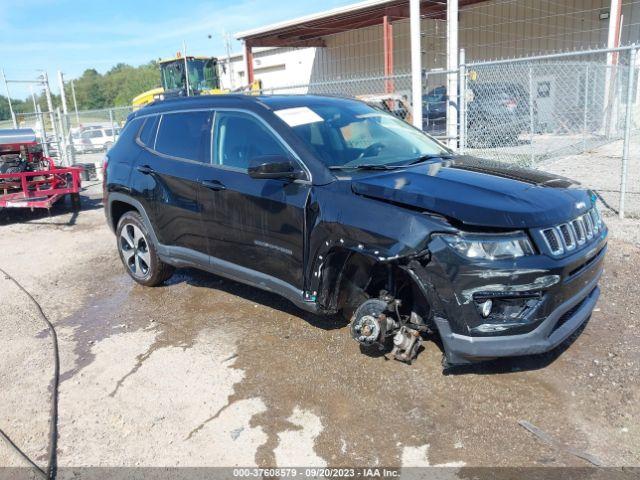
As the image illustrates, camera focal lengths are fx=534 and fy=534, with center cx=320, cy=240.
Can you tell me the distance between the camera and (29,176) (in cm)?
955

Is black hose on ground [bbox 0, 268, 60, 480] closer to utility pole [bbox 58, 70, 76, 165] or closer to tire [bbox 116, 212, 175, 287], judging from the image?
tire [bbox 116, 212, 175, 287]

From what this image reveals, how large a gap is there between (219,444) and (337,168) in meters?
1.90

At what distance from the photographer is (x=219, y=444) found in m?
2.98

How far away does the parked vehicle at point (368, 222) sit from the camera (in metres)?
2.96

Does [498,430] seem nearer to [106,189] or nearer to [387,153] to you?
[387,153]

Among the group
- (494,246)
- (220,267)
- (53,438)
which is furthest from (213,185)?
(494,246)

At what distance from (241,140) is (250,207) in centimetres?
60

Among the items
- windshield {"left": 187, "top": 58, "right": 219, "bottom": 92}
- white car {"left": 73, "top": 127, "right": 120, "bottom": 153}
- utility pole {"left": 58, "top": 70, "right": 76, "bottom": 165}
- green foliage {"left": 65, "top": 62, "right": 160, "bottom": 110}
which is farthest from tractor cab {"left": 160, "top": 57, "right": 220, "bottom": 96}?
→ green foliage {"left": 65, "top": 62, "right": 160, "bottom": 110}

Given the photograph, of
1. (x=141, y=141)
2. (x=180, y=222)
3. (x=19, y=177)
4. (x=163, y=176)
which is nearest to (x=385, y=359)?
(x=180, y=222)

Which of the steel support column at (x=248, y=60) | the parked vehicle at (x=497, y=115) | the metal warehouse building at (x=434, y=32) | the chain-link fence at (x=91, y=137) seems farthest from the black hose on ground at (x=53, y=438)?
the steel support column at (x=248, y=60)

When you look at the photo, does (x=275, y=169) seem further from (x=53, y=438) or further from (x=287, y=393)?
(x=53, y=438)

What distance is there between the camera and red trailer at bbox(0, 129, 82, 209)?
9250 mm

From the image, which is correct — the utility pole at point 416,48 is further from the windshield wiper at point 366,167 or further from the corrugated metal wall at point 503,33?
the corrugated metal wall at point 503,33

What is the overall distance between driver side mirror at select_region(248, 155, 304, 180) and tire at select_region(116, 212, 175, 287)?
1963mm
